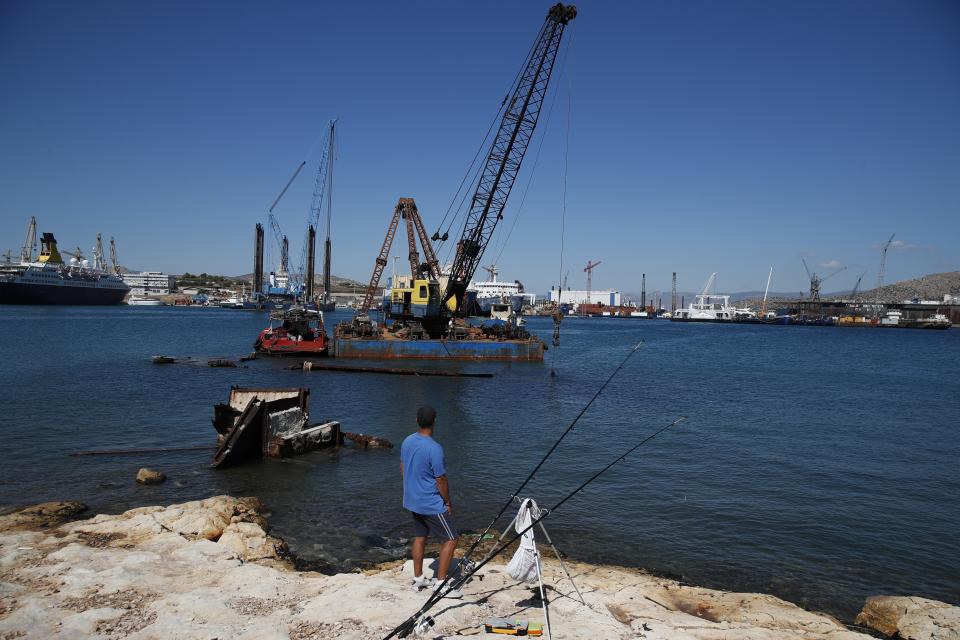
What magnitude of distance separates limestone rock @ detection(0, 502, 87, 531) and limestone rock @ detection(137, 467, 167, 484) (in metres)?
1.60

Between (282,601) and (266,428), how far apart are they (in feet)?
27.5

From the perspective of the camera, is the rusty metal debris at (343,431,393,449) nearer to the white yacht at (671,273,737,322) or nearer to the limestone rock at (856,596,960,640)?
the limestone rock at (856,596,960,640)

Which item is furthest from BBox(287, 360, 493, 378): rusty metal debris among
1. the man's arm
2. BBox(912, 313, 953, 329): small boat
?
BBox(912, 313, 953, 329): small boat

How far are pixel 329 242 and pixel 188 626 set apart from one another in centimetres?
11732

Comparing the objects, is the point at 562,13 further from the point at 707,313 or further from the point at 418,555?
the point at 707,313

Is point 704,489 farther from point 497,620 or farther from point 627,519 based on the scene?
point 497,620

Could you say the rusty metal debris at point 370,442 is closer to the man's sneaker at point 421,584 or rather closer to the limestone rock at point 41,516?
the limestone rock at point 41,516

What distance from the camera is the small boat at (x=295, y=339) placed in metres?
40.1

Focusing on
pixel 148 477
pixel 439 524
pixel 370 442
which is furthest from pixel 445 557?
pixel 370 442

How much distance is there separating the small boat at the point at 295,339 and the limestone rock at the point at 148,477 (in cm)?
2883

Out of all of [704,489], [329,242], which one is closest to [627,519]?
[704,489]

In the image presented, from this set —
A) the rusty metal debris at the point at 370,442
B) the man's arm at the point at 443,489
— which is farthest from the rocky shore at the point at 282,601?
the rusty metal debris at the point at 370,442

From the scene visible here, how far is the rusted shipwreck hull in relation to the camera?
42.2 ft

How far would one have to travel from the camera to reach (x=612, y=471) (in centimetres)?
1376
